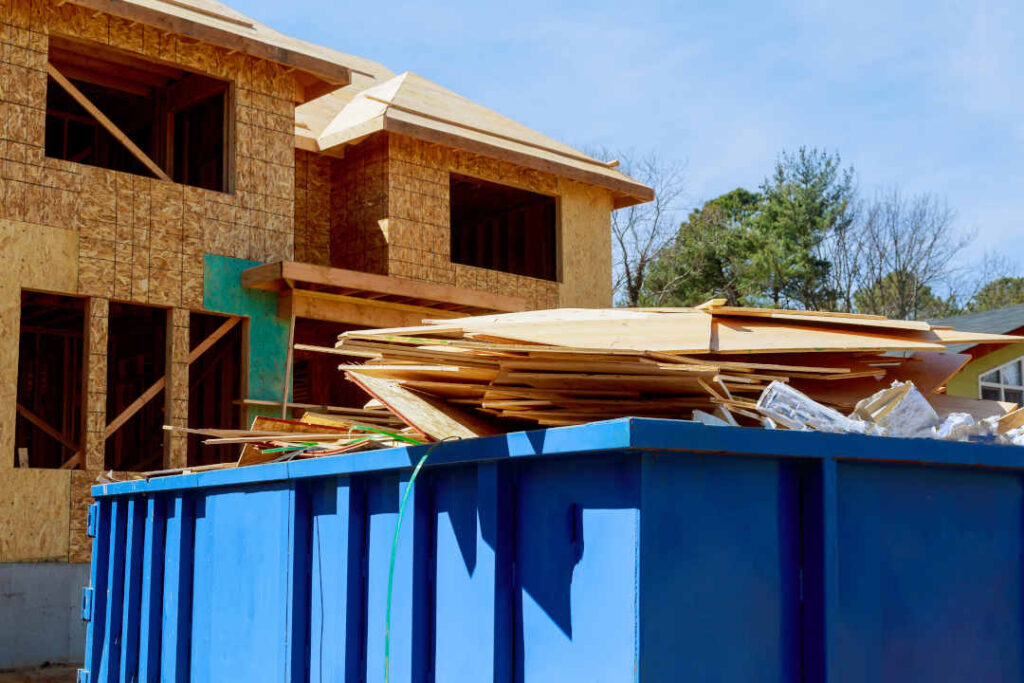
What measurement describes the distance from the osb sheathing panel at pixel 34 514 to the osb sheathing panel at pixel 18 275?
295 millimetres

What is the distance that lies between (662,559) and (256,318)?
13.8 m

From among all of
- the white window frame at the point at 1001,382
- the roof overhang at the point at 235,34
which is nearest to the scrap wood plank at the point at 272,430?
the roof overhang at the point at 235,34

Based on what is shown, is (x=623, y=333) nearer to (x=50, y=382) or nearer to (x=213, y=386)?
(x=213, y=386)

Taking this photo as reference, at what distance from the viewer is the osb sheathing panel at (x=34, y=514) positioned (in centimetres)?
1361

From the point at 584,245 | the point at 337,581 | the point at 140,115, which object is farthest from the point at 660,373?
the point at 584,245

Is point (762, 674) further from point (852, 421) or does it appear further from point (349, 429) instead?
point (349, 429)

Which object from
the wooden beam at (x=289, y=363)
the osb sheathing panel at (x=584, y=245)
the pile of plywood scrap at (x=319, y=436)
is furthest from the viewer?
the osb sheathing panel at (x=584, y=245)

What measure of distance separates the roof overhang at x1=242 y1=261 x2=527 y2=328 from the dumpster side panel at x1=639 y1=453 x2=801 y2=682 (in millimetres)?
12650

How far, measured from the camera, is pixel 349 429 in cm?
504

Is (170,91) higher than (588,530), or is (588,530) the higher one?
(170,91)

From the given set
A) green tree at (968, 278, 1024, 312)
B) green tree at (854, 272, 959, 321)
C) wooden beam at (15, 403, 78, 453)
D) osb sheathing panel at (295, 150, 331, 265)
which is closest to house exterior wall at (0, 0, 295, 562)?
wooden beam at (15, 403, 78, 453)

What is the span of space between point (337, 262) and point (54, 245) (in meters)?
5.84

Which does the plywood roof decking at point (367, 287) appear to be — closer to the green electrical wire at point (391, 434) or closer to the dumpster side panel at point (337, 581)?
the green electrical wire at point (391, 434)

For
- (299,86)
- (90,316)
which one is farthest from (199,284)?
(299,86)
